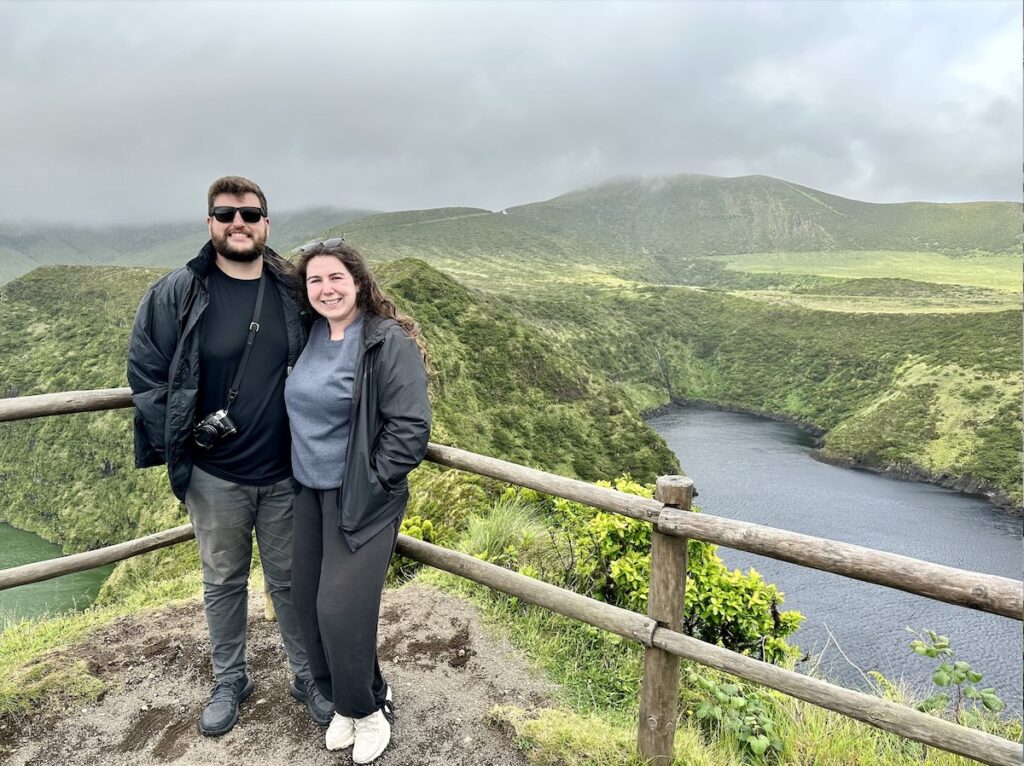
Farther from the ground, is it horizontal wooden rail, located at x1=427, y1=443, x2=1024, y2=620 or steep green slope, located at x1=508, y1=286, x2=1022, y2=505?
horizontal wooden rail, located at x1=427, y1=443, x2=1024, y2=620

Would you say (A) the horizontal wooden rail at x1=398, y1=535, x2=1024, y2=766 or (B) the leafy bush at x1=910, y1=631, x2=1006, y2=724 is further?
(B) the leafy bush at x1=910, y1=631, x2=1006, y2=724

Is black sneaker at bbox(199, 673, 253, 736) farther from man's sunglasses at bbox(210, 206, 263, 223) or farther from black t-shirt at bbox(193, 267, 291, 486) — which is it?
man's sunglasses at bbox(210, 206, 263, 223)

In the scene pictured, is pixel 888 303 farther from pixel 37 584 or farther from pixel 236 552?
pixel 236 552

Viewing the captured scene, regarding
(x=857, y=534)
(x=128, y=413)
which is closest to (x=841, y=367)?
(x=857, y=534)

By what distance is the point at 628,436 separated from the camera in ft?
123

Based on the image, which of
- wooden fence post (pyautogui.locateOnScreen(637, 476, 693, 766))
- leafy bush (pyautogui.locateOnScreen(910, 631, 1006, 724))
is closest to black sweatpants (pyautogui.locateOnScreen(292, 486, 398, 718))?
wooden fence post (pyautogui.locateOnScreen(637, 476, 693, 766))

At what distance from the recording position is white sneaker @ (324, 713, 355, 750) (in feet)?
12.9

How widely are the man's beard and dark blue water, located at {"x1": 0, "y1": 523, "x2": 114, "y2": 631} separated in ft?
76.6

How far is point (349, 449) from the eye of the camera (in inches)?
135

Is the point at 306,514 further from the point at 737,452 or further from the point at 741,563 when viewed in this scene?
the point at 737,452

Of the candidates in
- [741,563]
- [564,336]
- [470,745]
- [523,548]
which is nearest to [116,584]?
[523,548]

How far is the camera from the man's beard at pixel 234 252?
3.73 metres

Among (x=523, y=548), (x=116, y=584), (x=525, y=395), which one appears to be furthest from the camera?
(x=525, y=395)

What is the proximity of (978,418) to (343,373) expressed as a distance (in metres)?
69.0
